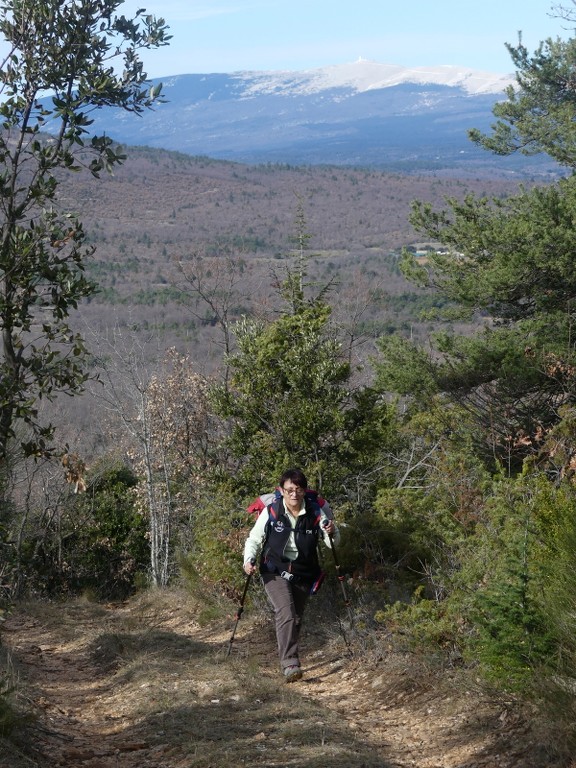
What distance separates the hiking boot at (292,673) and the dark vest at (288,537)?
698 mm

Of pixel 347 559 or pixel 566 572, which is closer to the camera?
pixel 566 572

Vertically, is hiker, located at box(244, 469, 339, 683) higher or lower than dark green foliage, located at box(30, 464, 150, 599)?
higher

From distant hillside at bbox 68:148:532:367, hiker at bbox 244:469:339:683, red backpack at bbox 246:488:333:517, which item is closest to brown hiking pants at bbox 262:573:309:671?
hiker at bbox 244:469:339:683

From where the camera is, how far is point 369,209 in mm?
132000

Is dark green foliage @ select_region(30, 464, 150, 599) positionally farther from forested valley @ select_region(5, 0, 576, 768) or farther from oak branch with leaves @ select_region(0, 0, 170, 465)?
oak branch with leaves @ select_region(0, 0, 170, 465)

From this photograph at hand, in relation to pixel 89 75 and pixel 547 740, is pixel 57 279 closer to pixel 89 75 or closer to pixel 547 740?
pixel 89 75

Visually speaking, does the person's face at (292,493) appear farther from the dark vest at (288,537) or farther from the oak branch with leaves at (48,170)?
the oak branch with leaves at (48,170)

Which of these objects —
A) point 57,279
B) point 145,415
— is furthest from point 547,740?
point 145,415

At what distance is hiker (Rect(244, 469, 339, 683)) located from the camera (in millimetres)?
7371

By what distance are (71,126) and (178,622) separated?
719 cm

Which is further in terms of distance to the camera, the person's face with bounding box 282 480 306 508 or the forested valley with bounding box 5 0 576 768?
the person's face with bounding box 282 480 306 508

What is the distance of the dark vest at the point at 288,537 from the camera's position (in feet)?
24.2

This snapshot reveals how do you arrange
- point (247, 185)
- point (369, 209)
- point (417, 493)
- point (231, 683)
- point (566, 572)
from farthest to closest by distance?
1. point (247, 185)
2. point (369, 209)
3. point (417, 493)
4. point (231, 683)
5. point (566, 572)

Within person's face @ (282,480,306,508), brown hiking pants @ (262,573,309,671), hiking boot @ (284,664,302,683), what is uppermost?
person's face @ (282,480,306,508)
